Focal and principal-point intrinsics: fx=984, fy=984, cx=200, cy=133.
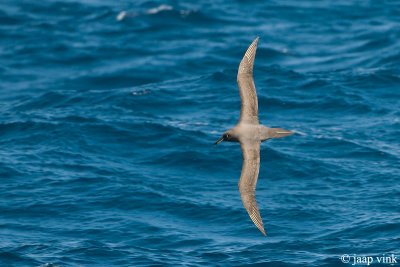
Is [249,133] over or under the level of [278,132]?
over

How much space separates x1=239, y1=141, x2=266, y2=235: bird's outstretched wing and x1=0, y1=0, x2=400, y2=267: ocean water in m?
4.43

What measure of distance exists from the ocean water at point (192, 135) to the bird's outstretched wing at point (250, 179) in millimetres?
4432

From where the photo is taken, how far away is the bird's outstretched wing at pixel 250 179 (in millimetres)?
23016

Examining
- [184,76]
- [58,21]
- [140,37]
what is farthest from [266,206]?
[58,21]

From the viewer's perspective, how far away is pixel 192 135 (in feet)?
115

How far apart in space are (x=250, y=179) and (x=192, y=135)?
1190cm

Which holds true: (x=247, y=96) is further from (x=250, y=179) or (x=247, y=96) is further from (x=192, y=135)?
(x=192, y=135)

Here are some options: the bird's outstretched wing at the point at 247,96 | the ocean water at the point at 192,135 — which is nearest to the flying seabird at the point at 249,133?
the bird's outstretched wing at the point at 247,96

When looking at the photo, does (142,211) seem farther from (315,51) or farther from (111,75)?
(315,51)

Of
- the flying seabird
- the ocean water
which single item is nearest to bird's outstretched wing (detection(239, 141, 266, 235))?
the flying seabird

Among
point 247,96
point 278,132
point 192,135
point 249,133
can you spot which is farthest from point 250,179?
point 192,135

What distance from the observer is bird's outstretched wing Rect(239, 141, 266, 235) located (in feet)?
75.5

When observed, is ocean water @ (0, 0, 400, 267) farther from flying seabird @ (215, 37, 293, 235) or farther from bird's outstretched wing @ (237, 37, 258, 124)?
bird's outstretched wing @ (237, 37, 258, 124)

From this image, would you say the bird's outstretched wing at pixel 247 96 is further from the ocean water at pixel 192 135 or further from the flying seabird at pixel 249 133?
the ocean water at pixel 192 135
